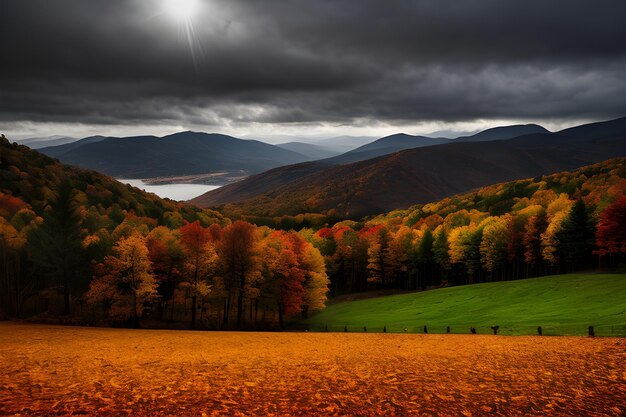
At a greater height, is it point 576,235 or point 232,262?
point 576,235

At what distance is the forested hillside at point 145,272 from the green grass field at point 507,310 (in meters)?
9.99

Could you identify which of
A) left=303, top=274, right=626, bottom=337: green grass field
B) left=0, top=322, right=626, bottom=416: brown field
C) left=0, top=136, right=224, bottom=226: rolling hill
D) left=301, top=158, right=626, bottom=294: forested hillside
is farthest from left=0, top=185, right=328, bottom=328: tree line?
left=0, top=136, right=224, bottom=226: rolling hill

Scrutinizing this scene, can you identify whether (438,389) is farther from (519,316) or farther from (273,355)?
(519,316)

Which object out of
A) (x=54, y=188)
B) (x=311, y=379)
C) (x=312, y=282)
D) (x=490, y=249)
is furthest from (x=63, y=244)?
(x=54, y=188)

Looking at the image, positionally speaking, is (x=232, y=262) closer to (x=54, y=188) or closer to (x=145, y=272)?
(x=145, y=272)

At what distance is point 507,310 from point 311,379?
4380 centimetres

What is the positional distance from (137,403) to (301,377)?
7.36 metres

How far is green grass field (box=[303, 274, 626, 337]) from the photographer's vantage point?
40.5 metres

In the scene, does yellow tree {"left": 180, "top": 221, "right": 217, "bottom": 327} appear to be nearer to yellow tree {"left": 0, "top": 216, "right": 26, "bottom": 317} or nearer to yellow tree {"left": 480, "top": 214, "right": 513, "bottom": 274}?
yellow tree {"left": 0, "top": 216, "right": 26, "bottom": 317}

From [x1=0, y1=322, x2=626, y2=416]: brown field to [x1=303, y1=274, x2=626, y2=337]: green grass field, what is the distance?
14990mm

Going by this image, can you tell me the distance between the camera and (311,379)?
1836 centimetres

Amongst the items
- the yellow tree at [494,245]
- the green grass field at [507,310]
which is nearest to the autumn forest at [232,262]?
the yellow tree at [494,245]

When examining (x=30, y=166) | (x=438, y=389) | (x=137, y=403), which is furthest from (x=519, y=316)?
(x=30, y=166)

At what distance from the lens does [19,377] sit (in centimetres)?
1741
